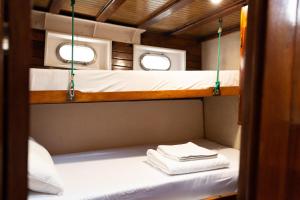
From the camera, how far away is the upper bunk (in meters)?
1.85

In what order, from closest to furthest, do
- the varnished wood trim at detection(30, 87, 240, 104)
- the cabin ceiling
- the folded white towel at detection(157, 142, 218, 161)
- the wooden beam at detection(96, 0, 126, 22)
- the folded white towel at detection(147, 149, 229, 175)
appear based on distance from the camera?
the varnished wood trim at detection(30, 87, 240, 104)
the folded white towel at detection(147, 149, 229, 175)
the folded white towel at detection(157, 142, 218, 161)
the wooden beam at detection(96, 0, 126, 22)
the cabin ceiling

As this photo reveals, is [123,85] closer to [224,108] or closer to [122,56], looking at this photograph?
[122,56]

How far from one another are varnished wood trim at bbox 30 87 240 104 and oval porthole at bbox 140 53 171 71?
114 centimetres

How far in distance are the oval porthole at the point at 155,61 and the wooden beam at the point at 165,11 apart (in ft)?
1.54

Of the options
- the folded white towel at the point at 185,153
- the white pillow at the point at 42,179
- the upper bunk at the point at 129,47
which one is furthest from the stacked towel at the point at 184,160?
the white pillow at the point at 42,179

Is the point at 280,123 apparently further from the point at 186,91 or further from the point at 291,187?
the point at 186,91

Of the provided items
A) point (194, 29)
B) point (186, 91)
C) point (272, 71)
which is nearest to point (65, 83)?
point (186, 91)

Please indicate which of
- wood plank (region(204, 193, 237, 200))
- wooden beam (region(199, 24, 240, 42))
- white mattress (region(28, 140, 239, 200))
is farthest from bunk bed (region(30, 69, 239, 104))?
wood plank (region(204, 193, 237, 200))

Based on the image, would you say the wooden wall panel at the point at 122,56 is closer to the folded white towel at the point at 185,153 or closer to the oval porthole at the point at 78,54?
the oval porthole at the point at 78,54

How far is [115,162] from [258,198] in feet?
5.75

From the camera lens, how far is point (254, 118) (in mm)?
552

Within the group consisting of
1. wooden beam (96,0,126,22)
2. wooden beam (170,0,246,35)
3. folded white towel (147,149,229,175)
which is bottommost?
folded white towel (147,149,229,175)

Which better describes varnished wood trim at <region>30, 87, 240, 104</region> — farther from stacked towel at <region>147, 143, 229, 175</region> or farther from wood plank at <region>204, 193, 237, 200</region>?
wood plank at <region>204, 193, 237, 200</region>

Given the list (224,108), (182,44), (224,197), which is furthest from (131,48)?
(224,197)
